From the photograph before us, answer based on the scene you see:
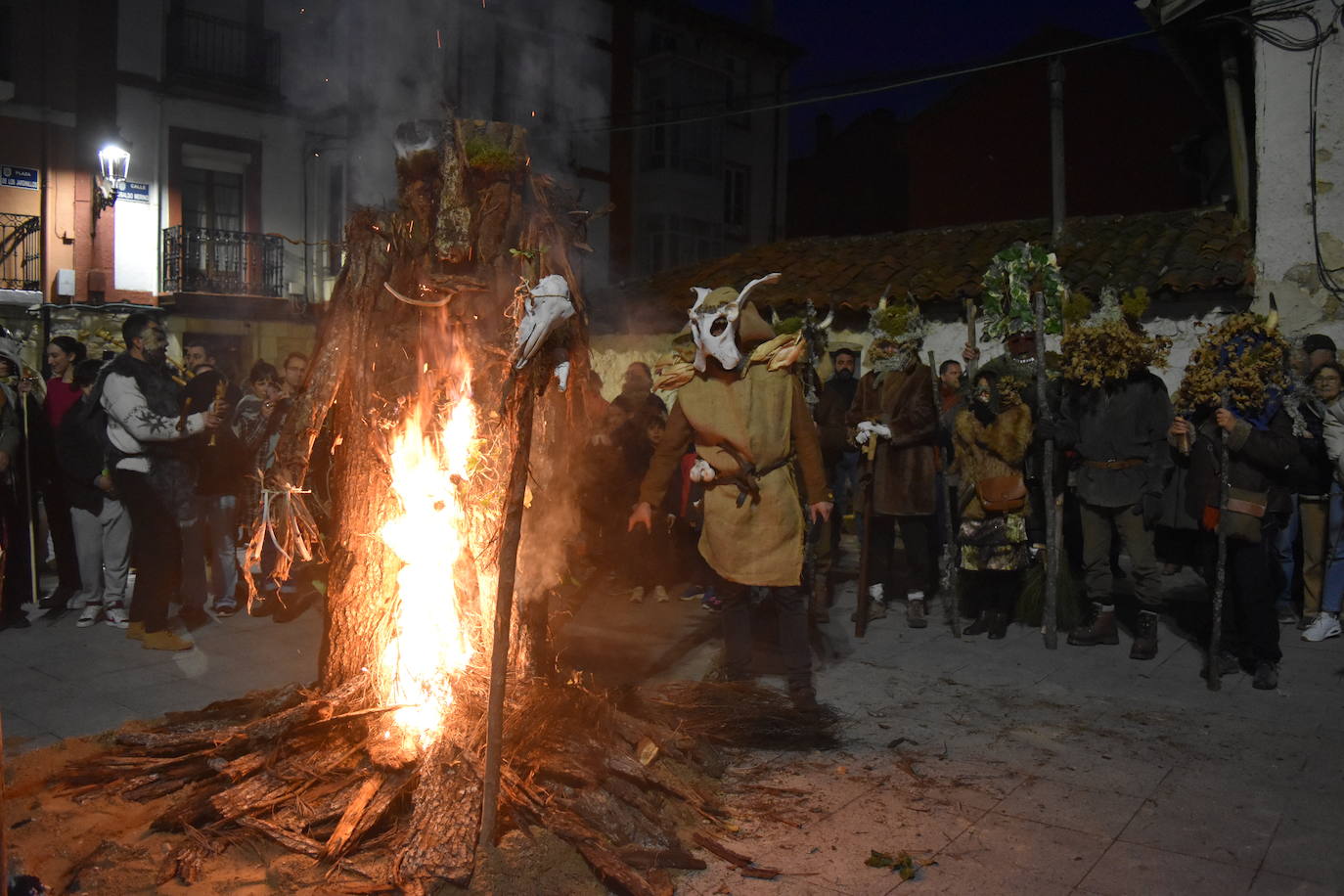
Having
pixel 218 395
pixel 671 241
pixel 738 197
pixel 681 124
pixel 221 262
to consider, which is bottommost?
pixel 218 395

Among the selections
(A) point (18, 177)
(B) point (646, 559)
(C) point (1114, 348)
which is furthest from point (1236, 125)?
(A) point (18, 177)

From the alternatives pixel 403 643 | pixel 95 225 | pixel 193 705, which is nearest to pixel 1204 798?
pixel 403 643

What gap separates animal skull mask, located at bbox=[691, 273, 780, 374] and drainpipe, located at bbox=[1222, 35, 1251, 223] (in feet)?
26.7

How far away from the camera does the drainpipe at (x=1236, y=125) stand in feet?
36.1

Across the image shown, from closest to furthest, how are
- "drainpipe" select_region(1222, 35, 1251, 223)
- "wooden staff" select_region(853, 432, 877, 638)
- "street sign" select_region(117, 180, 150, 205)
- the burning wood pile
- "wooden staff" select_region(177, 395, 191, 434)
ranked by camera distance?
the burning wood pile < "wooden staff" select_region(177, 395, 191, 434) < "wooden staff" select_region(853, 432, 877, 638) < "drainpipe" select_region(1222, 35, 1251, 223) < "street sign" select_region(117, 180, 150, 205)

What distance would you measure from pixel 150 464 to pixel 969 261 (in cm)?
1054

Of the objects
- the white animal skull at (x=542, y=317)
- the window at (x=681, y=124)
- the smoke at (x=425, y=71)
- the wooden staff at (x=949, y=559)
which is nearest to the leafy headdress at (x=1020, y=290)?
the wooden staff at (x=949, y=559)

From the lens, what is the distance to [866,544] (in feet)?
24.7

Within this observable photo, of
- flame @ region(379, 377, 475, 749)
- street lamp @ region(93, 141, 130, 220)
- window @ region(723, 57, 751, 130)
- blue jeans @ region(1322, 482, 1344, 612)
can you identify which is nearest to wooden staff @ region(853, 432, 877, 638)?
blue jeans @ region(1322, 482, 1344, 612)

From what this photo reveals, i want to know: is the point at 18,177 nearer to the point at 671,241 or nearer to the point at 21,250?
the point at 21,250

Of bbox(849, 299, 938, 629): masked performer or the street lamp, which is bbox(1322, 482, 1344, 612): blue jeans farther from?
the street lamp

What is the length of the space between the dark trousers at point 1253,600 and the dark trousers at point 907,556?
2138 millimetres

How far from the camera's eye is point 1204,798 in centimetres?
441

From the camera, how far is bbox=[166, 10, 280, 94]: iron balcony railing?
20062 mm
